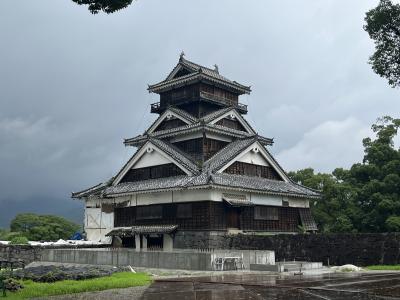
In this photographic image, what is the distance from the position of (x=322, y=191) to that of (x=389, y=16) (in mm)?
28207

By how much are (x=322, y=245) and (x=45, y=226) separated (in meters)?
42.9

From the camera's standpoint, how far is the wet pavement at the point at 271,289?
541 inches

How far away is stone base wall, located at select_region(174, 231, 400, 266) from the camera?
25266 mm

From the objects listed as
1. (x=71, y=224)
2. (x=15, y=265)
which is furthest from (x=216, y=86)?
(x=71, y=224)

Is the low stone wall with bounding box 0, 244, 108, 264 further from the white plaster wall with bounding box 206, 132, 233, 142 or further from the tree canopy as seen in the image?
the tree canopy

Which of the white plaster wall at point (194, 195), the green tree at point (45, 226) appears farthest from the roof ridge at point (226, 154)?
the green tree at point (45, 226)

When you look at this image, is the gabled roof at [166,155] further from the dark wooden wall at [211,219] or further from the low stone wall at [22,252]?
the low stone wall at [22,252]

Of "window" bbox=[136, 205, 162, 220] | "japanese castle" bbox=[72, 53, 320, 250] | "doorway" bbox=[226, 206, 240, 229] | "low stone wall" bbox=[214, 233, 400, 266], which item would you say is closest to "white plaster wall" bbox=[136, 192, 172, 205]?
"japanese castle" bbox=[72, 53, 320, 250]

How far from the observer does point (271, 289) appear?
618 inches

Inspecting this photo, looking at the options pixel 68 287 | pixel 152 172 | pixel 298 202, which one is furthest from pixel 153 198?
pixel 68 287

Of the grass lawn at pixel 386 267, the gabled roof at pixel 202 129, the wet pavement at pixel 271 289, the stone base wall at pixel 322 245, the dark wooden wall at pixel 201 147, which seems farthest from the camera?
the dark wooden wall at pixel 201 147

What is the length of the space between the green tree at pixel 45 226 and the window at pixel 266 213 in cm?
3126

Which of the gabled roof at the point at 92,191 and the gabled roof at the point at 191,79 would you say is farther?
the gabled roof at the point at 92,191

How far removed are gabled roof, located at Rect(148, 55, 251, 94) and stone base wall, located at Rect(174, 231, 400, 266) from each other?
14.2 metres
